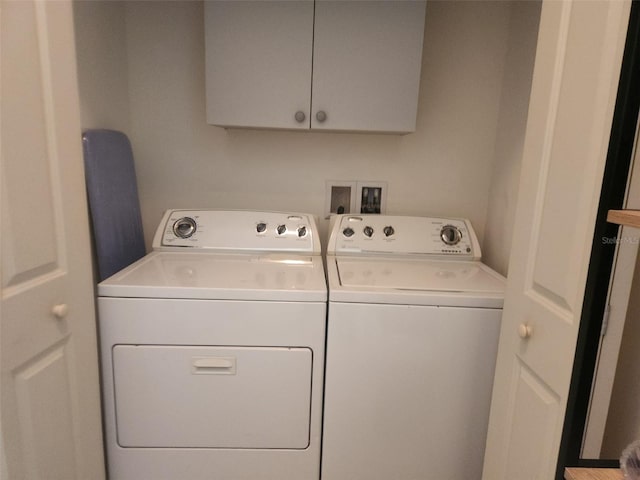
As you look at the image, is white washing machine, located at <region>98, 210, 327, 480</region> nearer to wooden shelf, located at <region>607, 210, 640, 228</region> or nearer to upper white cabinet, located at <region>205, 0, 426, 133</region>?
upper white cabinet, located at <region>205, 0, 426, 133</region>

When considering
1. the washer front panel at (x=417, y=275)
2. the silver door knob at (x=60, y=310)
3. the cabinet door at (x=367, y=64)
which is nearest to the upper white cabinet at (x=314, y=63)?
the cabinet door at (x=367, y=64)

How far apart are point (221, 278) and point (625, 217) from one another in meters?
1.11

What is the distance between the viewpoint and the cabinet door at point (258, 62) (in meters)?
1.55

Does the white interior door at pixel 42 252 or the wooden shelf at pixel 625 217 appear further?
the white interior door at pixel 42 252

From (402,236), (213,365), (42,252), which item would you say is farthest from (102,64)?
(402,236)

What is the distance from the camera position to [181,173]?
6.30 ft

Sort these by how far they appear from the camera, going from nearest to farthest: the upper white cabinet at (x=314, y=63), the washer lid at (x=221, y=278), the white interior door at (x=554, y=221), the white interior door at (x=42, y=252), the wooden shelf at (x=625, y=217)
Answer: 1. the wooden shelf at (x=625, y=217)
2. the white interior door at (x=554, y=221)
3. the white interior door at (x=42, y=252)
4. the washer lid at (x=221, y=278)
5. the upper white cabinet at (x=314, y=63)

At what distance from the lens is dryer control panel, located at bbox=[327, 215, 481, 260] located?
5.72 ft

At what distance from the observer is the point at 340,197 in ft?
6.44

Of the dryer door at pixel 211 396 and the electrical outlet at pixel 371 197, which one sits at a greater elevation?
the electrical outlet at pixel 371 197

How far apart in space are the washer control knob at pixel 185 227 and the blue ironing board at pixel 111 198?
17cm

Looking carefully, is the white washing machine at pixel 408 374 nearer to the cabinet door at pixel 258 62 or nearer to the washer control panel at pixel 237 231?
the washer control panel at pixel 237 231

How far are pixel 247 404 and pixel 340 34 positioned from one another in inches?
55.4

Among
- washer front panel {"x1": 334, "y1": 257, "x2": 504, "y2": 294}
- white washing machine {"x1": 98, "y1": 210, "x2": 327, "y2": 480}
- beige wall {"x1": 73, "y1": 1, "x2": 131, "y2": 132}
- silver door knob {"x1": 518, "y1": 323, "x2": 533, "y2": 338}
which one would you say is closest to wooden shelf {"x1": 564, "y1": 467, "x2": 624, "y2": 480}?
silver door knob {"x1": 518, "y1": 323, "x2": 533, "y2": 338}
